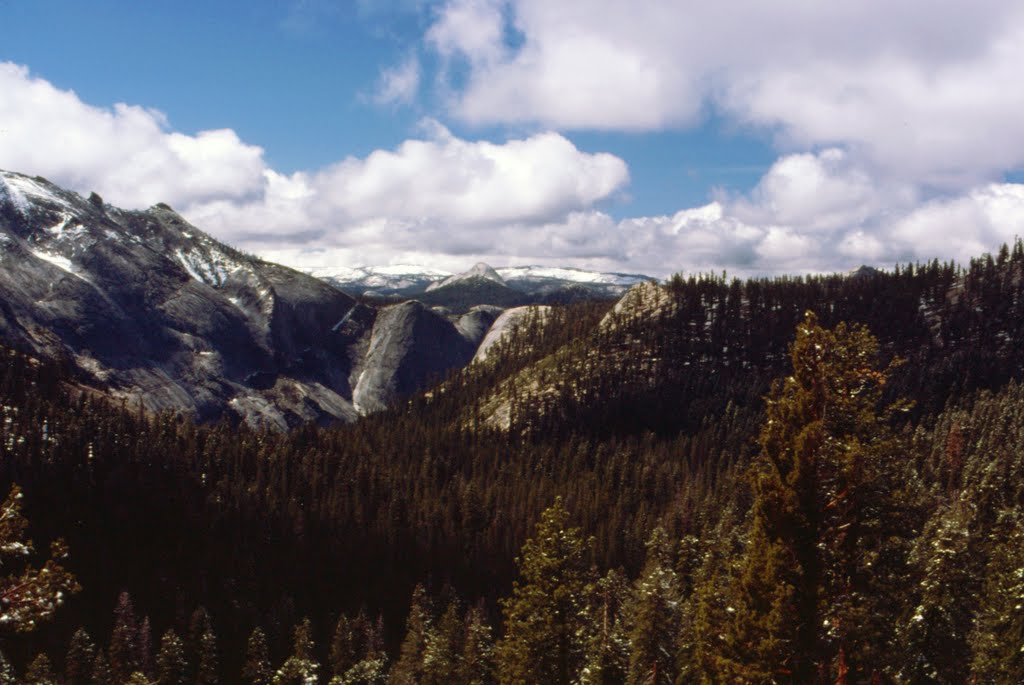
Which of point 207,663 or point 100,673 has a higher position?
point 100,673

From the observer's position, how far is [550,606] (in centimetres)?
2719

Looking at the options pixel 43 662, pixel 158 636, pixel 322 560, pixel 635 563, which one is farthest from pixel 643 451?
pixel 43 662

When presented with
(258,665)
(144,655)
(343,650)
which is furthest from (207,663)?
(258,665)

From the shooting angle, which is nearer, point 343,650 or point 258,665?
point 258,665

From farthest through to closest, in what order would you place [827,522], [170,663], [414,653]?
[170,663]
[414,653]
[827,522]

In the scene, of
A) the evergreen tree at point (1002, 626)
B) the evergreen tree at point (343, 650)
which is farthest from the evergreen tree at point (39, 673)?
the evergreen tree at point (1002, 626)

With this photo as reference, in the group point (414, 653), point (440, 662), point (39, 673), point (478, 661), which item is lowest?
point (414, 653)

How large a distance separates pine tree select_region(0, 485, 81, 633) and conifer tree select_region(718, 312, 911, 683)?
1595 centimetres

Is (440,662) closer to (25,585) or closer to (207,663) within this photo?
(207,663)

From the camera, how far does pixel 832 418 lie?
16.6 m

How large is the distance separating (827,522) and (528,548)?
14379 mm

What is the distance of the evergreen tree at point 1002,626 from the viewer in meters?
30.0

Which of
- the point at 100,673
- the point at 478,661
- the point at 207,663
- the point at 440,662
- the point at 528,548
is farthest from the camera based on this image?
the point at 207,663

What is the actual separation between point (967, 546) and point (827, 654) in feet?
87.4
